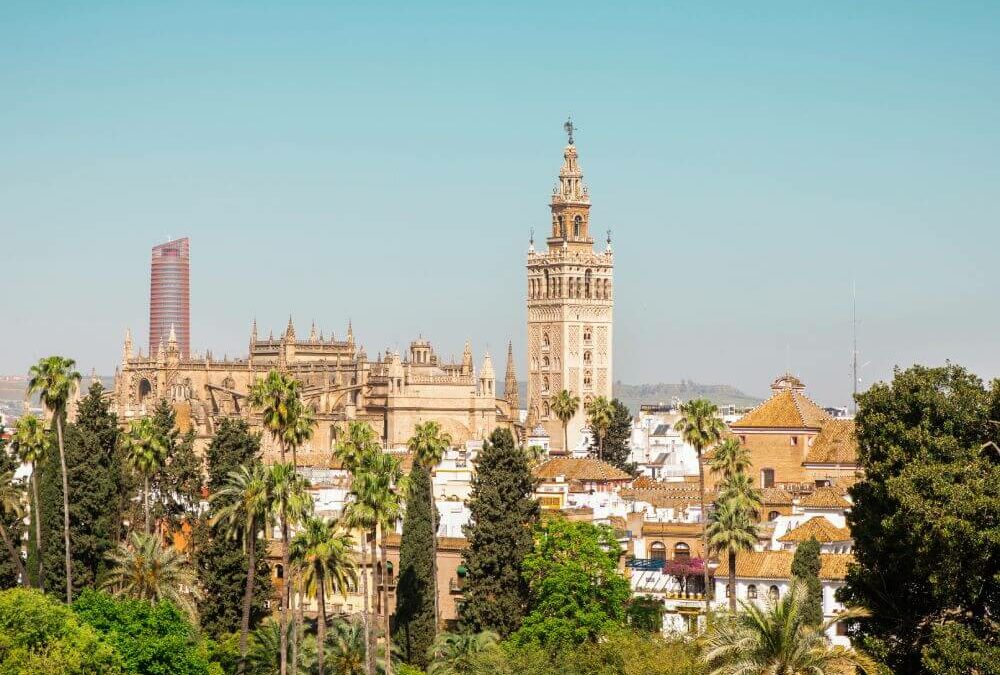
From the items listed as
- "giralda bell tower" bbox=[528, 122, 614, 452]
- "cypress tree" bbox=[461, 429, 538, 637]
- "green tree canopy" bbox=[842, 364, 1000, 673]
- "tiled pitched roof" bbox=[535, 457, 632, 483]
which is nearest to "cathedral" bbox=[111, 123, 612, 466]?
"giralda bell tower" bbox=[528, 122, 614, 452]

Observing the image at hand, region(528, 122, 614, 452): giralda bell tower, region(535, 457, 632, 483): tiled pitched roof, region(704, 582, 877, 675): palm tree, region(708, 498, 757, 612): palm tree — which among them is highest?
region(528, 122, 614, 452): giralda bell tower

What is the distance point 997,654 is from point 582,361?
135 meters

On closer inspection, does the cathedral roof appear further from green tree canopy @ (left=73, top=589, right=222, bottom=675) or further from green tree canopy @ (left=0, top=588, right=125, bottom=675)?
green tree canopy @ (left=0, top=588, right=125, bottom=675)

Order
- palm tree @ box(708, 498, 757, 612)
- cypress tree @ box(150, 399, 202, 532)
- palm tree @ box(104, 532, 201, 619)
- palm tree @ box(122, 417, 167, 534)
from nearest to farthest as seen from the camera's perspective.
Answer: palm tree @ box(708, 498, 757, 612), palm tree @ box(104, 532, 201, 619), palm tree @ box(122, 417, 167, 534), cypress tree @ box(150, 399, 202, 532)

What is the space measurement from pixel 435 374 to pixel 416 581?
87.4 meters

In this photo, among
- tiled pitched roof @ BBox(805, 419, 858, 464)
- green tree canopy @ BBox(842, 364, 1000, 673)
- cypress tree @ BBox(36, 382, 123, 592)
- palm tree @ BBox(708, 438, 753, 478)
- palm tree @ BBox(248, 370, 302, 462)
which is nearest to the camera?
green tree canopy @ BBox(842, 364, 1000, 673)

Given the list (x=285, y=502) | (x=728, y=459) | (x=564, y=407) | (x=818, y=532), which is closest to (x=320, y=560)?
(x=285, y=502)

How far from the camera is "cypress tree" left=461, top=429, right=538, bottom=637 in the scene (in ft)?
253

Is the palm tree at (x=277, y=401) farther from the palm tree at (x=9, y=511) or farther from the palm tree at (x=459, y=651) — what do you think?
the palm tree at (x=9, y=511)

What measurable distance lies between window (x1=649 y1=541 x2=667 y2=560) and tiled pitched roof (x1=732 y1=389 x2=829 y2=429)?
17238 mm

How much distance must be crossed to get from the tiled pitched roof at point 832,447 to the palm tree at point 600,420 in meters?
36.8

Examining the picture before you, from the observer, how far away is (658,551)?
96062mm

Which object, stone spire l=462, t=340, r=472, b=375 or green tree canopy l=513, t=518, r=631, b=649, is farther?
stone spire l=462, t=340, r=472, b=375

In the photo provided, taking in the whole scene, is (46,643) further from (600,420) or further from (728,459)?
(600,420)
